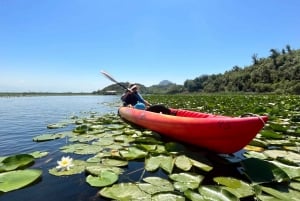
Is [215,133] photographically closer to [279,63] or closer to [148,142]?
[148,142]

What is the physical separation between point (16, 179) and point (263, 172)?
2820 mm

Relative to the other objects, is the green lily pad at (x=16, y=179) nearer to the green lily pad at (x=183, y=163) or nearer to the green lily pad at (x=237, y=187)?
the green lily pad at (x=183, y=163)

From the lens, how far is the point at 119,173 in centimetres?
317

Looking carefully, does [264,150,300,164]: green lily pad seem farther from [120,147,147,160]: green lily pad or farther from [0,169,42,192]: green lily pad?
[0,169,42,192]: green lily pad

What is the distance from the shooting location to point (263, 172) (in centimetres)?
281

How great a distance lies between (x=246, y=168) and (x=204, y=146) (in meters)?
1.18

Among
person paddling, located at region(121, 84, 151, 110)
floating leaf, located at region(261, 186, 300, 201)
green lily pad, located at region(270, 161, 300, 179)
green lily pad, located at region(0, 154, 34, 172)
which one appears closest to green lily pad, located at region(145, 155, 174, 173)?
floating leaf, located at region(261, 186, 300, 201)

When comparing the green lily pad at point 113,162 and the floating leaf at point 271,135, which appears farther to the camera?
the floating leaf at point 271,135

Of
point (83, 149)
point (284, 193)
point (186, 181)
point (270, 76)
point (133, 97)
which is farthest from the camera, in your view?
point (270, 76)

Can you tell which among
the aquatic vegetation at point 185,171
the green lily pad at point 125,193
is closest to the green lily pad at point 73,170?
the aquatic vegetation at point 185,171

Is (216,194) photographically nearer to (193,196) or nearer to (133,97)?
(193,196)

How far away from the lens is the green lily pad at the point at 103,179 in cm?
272

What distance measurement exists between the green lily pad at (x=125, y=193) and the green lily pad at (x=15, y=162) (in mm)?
1451

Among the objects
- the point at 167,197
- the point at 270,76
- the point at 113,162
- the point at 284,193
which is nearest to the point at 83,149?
the point at 113,162
